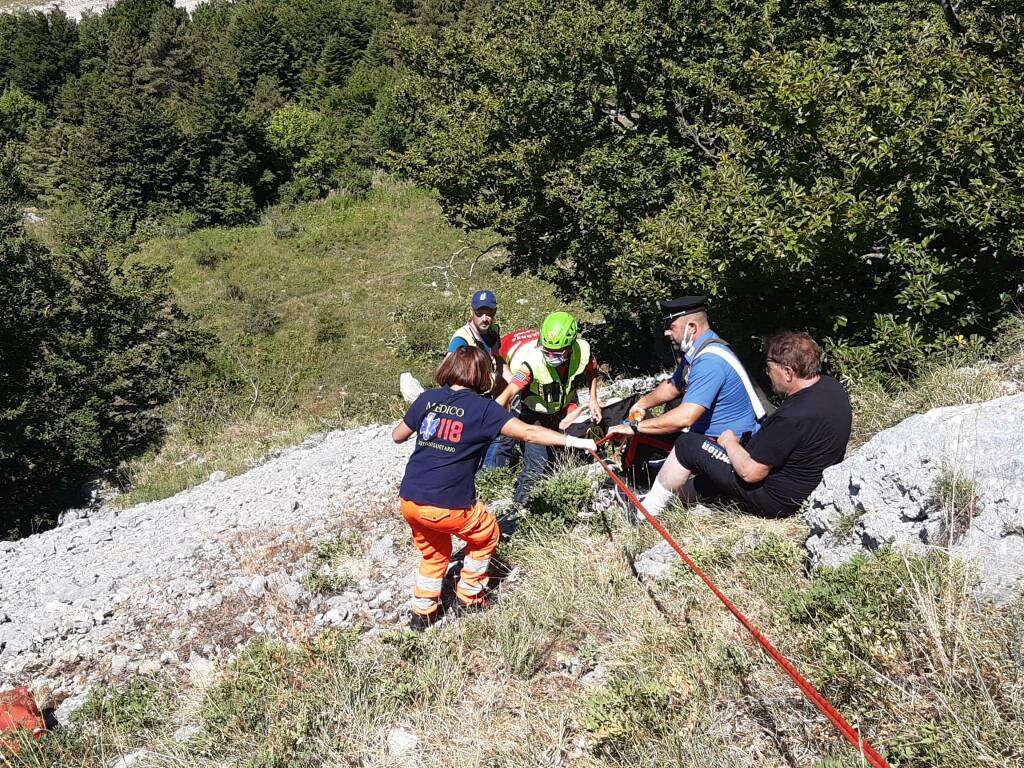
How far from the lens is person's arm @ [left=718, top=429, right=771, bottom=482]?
4488mm

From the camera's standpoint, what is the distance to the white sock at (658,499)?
496cm

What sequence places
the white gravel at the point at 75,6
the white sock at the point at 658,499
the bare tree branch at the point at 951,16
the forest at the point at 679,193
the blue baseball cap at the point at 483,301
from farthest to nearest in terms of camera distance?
the white gravel at the point at 75,6 < the bare tree branch at the point at 951,16 < the blue baseball cap at the point at 483,301 < the forest at the point at 679,193 < the white sock at the point at 658,499

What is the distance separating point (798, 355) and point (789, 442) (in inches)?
19.8

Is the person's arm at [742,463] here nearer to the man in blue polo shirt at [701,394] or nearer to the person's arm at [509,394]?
the man in blue polo shirt at [701,394]

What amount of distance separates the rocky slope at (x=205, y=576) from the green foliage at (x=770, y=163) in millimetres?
4236

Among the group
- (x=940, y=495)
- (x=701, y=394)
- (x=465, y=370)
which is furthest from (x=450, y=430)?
(x=940, y=495)

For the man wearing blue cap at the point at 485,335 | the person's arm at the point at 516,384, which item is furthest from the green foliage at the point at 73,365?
the person's arm at the point at 516,384

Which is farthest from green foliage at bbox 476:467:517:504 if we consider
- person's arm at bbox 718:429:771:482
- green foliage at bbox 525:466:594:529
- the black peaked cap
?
person's arm at bbox 718:429:771:482

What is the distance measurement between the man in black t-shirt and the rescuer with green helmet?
138cm

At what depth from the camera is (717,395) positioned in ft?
16.2

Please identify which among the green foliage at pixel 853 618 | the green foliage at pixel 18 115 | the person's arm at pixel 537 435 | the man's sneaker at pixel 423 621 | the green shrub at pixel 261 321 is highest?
the green foliage at pixel 18 115

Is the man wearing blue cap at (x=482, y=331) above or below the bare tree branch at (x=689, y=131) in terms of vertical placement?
below

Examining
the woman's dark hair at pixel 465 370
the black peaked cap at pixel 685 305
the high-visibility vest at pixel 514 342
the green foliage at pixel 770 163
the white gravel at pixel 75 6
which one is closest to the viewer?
the woman's dark hair at pixel 465 370

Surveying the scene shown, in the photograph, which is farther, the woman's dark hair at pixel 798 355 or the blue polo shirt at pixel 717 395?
the blue polo shirt at pixel 717 395
